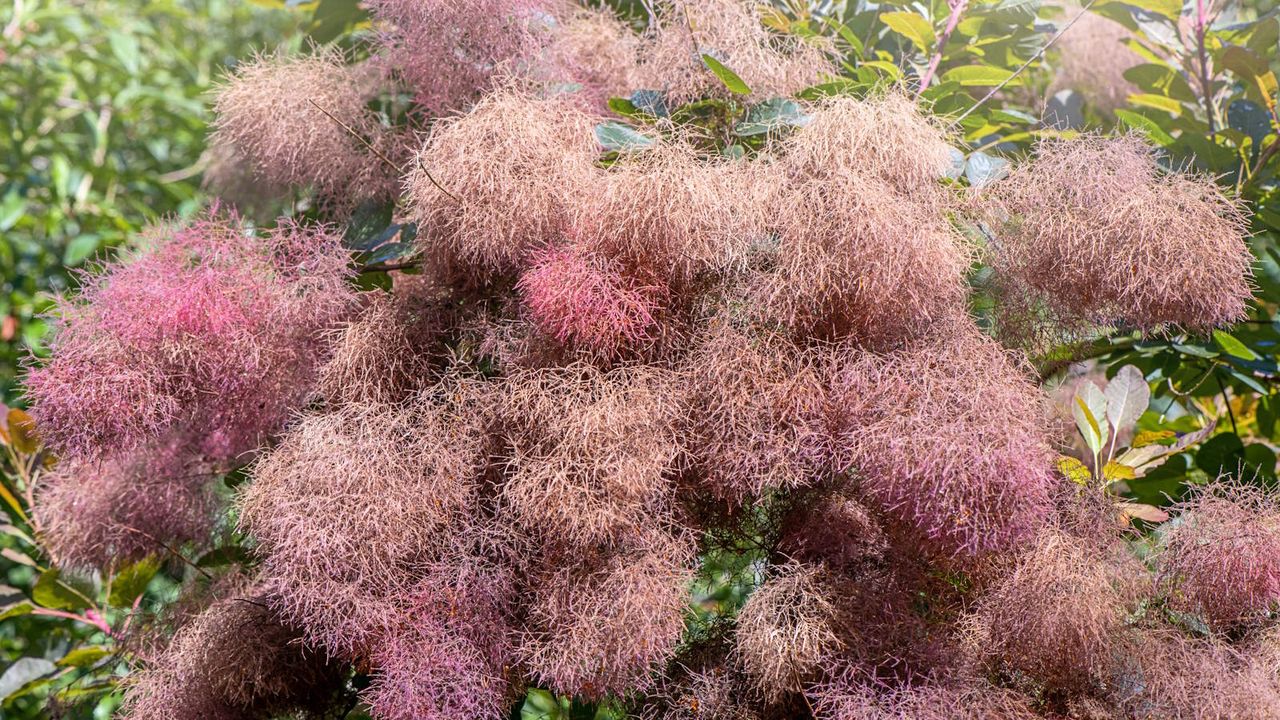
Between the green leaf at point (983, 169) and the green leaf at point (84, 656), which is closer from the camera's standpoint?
the green leaf at point (983, 169)

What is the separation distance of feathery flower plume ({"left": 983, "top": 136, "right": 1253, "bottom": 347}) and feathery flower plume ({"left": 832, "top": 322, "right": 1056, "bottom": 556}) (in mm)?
83

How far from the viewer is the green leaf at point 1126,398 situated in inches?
37.2

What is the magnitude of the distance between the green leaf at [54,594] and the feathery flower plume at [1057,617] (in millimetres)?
956

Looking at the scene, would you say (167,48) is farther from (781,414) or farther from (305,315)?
(781,414)

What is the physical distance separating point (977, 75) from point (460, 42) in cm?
45

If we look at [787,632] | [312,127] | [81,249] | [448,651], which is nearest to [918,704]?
[787,632]

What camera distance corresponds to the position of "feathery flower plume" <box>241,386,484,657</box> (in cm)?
70

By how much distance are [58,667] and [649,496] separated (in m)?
0.83

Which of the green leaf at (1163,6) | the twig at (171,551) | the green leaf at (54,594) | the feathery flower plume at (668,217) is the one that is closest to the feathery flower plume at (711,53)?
the feathery flower plume at (668,217)

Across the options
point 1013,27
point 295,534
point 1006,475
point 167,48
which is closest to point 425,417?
point 295,534

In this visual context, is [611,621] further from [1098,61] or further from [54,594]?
[1098,61]

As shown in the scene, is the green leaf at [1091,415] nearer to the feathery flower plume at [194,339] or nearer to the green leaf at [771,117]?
the green leaf at [771,117]

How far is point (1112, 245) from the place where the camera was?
0.70 m

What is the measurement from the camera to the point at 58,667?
1164 millimetres
